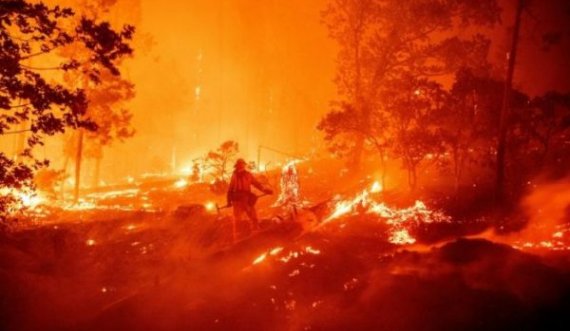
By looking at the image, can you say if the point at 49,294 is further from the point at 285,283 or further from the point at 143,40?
the point at 143,40

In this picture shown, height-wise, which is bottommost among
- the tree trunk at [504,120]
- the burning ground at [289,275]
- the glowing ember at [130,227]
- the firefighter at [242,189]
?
the glowing ember at [130,227]

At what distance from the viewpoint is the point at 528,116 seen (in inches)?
737

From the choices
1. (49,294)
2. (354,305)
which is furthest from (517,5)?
(49,294)

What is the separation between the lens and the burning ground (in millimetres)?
8086

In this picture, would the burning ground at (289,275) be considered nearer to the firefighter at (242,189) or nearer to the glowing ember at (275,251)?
the glowing ember at (275,251)

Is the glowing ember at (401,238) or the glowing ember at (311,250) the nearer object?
the glowing ember at (311,250)

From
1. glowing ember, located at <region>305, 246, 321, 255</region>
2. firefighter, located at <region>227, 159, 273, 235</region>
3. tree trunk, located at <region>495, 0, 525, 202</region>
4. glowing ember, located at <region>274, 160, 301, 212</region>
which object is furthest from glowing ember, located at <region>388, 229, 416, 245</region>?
glowing ember, located at <region>274, 160, 301, 212</region>

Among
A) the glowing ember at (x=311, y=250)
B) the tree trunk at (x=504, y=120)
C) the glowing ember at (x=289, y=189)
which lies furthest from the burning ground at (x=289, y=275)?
the glowing ember at (x=289, y=189)

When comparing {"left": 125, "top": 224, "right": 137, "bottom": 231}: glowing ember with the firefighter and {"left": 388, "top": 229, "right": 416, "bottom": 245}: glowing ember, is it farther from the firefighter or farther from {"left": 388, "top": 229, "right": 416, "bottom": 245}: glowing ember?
{"left": 388, "top": 229, "right": 416, "bottom": 245}: glowing ember

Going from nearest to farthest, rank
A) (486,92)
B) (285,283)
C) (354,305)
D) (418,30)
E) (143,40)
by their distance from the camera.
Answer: (354,305) < (285,283) < (486,92) < (418,30) < (143,40)

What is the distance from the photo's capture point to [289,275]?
34.2ft

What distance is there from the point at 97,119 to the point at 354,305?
2361cm

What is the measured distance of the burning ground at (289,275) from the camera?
318 inches

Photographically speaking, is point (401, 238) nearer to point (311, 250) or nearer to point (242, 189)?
point (311, 250)
